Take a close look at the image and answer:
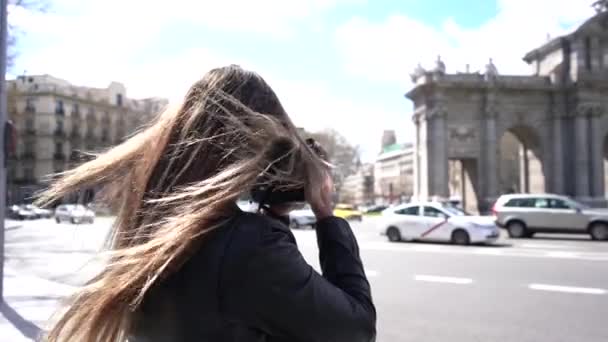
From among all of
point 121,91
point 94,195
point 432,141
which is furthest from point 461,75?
point 121,91

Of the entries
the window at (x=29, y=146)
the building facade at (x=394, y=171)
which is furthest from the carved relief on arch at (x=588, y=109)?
the building facade at (x=394, y=171)

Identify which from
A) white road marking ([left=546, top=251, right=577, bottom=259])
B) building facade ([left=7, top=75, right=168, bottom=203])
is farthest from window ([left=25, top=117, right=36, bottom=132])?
white road marking ([left=546, top=251, right=577, bottom=259])

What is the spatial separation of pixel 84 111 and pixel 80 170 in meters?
75.6

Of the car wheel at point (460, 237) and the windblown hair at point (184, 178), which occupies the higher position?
the windblown hair at point (184, 178)

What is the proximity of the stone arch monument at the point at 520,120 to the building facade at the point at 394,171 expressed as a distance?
68831mm

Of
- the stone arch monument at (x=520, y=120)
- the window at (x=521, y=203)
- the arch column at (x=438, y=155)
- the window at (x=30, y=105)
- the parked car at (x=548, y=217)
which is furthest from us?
the window at (x=30, y=105)

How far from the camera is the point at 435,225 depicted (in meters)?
17.9

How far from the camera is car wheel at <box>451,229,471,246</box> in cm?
1748

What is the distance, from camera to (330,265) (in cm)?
141

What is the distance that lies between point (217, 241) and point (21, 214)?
55.5 meters

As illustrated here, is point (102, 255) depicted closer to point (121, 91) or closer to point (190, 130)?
point (190, 130)

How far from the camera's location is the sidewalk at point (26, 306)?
5676 millimetres

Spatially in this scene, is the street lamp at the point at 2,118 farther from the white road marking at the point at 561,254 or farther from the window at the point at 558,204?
the window at the point at 558,204

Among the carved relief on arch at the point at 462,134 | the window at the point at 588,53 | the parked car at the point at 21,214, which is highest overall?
the window at the point at 588,53
